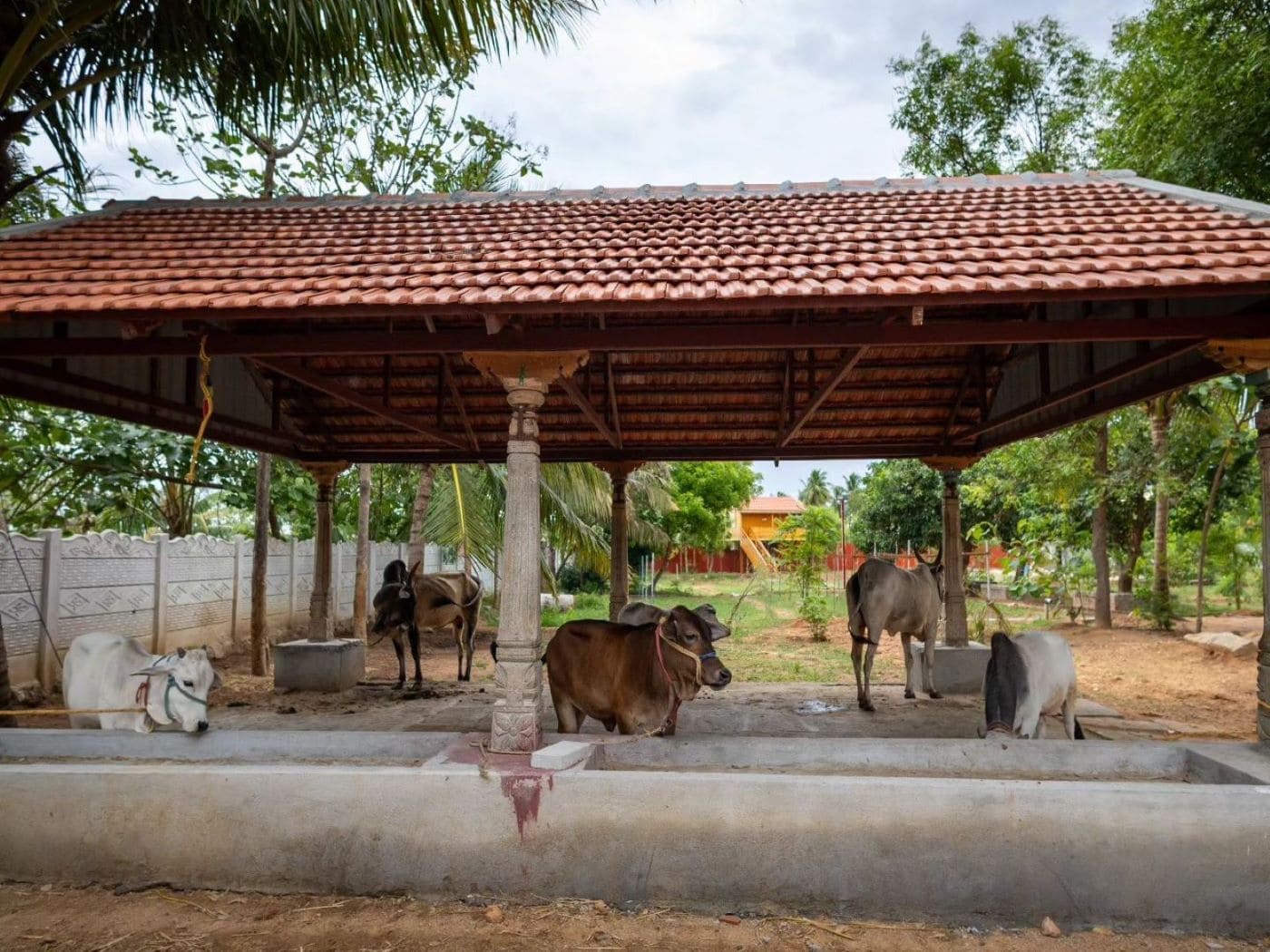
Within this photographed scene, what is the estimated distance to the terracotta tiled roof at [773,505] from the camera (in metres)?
51.6

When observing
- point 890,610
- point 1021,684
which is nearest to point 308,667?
point 890,610

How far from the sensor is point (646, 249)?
5.40m

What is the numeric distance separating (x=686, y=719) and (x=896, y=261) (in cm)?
436

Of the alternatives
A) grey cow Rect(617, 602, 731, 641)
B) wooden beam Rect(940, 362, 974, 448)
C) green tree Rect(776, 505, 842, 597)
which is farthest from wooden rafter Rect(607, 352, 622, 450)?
green tree Rect(776, 505, 842, 597)

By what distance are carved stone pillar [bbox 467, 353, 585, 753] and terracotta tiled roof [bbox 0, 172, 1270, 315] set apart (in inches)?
23.3

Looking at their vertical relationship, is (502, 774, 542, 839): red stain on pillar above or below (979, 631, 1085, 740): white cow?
below

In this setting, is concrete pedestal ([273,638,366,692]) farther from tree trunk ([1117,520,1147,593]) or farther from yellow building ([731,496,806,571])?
yellow building ([731,496,806,571])

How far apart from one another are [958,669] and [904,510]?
20.1 metres

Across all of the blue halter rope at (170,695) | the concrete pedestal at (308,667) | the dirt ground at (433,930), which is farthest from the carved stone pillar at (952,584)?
the blue halter rope at (170,695)

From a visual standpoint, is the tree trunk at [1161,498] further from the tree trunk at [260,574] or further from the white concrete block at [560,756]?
the tree trunk at [260,574]

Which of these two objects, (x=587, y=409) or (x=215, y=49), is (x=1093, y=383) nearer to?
(x=587, y=409)

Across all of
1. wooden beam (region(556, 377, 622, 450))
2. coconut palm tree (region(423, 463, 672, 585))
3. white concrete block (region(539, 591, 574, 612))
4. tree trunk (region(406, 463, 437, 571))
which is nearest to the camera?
wooden beam (region(556, 377, 622, 450))

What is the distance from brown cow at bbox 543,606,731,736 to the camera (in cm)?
513

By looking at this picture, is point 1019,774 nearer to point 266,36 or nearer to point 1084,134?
point 266,36
